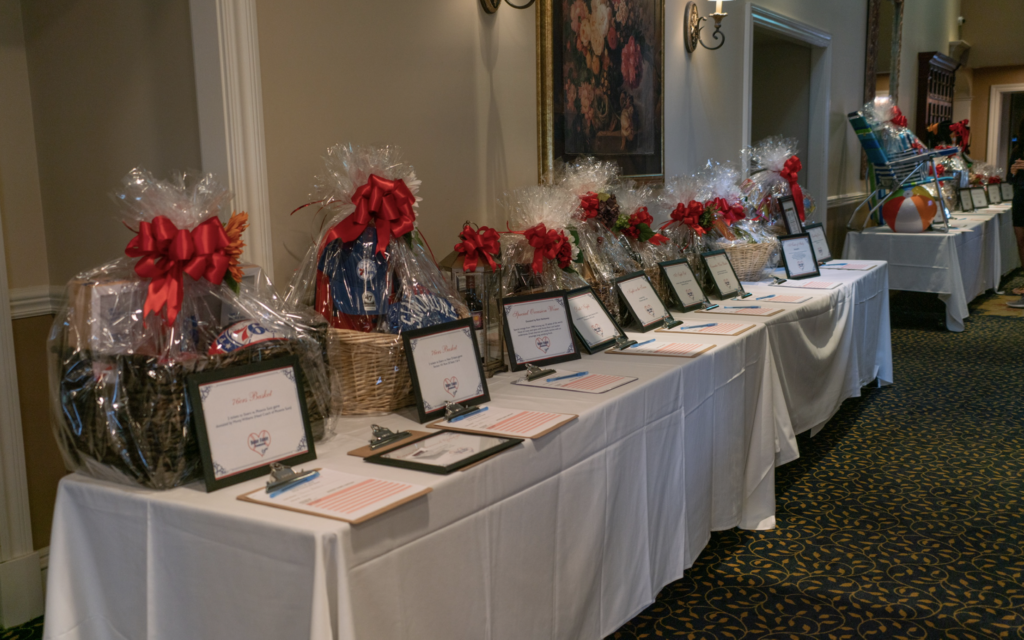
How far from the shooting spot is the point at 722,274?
10.9 ft

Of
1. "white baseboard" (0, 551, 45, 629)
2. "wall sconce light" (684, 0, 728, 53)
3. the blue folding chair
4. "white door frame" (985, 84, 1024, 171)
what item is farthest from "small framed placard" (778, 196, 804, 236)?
"white door frame" (985, 84, 1024, 171)

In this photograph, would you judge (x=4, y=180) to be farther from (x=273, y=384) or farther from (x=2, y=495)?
(x=273, y=384)

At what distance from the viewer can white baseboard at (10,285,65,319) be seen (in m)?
2.21

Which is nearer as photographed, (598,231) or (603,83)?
(598,231)

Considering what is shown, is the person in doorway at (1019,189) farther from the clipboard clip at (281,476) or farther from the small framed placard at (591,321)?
the clipboard clip at (281,476)

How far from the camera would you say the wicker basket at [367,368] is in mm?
1698

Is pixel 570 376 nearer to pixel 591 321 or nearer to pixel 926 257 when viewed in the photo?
pixel 591 321

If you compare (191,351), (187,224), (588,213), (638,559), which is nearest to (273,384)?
(191,351)

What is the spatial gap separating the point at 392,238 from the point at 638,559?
957 millimetres

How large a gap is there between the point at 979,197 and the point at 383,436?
878 centimetres

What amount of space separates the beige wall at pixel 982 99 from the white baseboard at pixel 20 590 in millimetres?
12827

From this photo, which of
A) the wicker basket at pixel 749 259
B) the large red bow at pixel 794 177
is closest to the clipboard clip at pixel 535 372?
the wicker basket at pixel 749 259

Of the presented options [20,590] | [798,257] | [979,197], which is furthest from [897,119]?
[20,590]

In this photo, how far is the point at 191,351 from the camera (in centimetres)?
136
